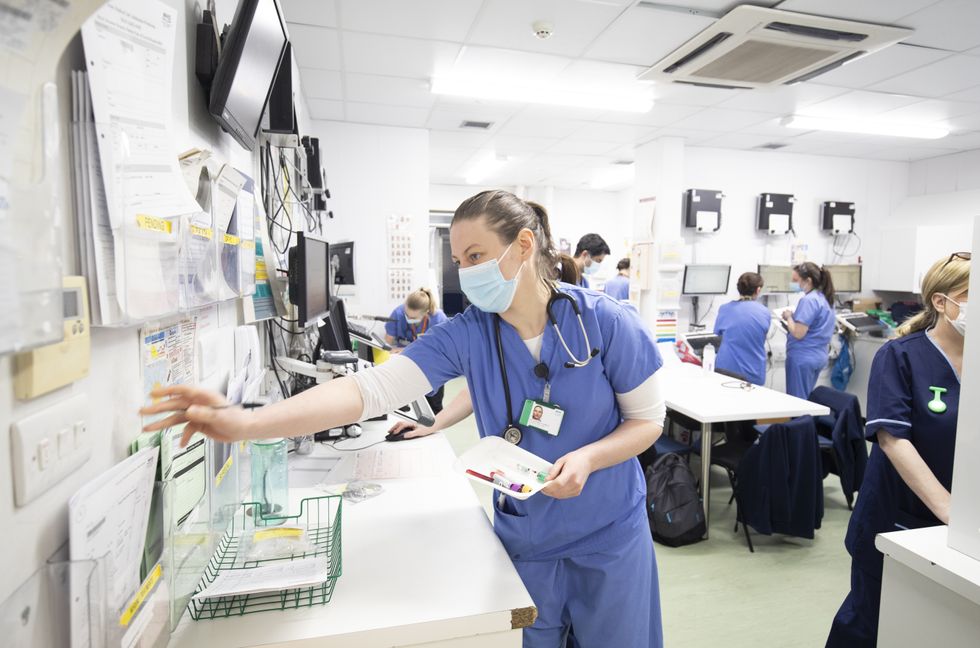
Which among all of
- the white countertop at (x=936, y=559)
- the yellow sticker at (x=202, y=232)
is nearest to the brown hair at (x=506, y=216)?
the yellow sticker at (x=202, y=232)

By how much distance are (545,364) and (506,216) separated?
0.38 m

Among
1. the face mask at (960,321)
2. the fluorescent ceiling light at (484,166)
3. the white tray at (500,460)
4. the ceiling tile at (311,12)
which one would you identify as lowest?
the white tray at (500,460)

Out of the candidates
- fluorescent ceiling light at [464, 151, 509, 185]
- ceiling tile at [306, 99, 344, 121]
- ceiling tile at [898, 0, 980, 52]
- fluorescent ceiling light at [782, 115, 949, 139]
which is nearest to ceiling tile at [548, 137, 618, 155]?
fluorescent ceiling light at [464, 151, 509, 185]

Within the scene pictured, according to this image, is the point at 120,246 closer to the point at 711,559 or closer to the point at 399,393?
the point at 399,393

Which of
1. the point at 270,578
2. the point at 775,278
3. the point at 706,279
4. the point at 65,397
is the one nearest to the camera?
the point at 65,397

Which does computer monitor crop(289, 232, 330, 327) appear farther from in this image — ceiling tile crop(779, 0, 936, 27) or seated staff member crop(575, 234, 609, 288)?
seated staff member crop(575, 234, 609, 288)

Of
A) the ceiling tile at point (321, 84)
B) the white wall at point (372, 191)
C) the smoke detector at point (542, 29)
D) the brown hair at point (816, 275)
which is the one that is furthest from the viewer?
the white wall at point (372, 191)

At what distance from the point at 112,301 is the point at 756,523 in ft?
9.72

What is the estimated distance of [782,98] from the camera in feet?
12.6

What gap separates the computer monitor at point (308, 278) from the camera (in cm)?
181

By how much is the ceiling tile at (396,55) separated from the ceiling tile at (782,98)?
2.18m

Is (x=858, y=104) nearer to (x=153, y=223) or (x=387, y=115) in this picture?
(x=387, y=115)

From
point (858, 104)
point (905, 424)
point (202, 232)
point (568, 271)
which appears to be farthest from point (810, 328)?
point (202, 232)

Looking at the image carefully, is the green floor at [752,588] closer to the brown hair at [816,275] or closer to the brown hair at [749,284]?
the brown hair at [749,284]
